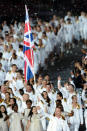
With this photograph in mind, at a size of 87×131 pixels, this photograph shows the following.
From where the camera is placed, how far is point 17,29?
23.0 m

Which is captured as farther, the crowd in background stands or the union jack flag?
the union jack flag

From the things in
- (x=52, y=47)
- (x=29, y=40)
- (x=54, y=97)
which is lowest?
(x=54, y=97)

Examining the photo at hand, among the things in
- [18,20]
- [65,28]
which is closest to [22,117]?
[65,28]

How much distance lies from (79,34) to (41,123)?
38.8 ft

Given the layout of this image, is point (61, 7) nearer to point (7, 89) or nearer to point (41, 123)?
point (7, 89)

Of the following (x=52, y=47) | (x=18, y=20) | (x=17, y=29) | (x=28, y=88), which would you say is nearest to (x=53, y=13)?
(x=18, y=20)

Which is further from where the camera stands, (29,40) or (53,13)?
(53,13)

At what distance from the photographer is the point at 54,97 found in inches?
508

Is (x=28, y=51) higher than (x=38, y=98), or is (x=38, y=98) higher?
(x=28, y=51)

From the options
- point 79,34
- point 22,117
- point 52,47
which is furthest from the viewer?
point 79,34

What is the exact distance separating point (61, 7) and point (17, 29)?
19.6 feet

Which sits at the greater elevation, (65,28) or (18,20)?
(18,20)

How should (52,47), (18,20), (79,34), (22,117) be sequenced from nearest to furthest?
(22,117) → (52,47) → (79,34) → (18,20)

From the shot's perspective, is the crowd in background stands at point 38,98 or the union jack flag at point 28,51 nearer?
the crowd in background stands at point 38,98
